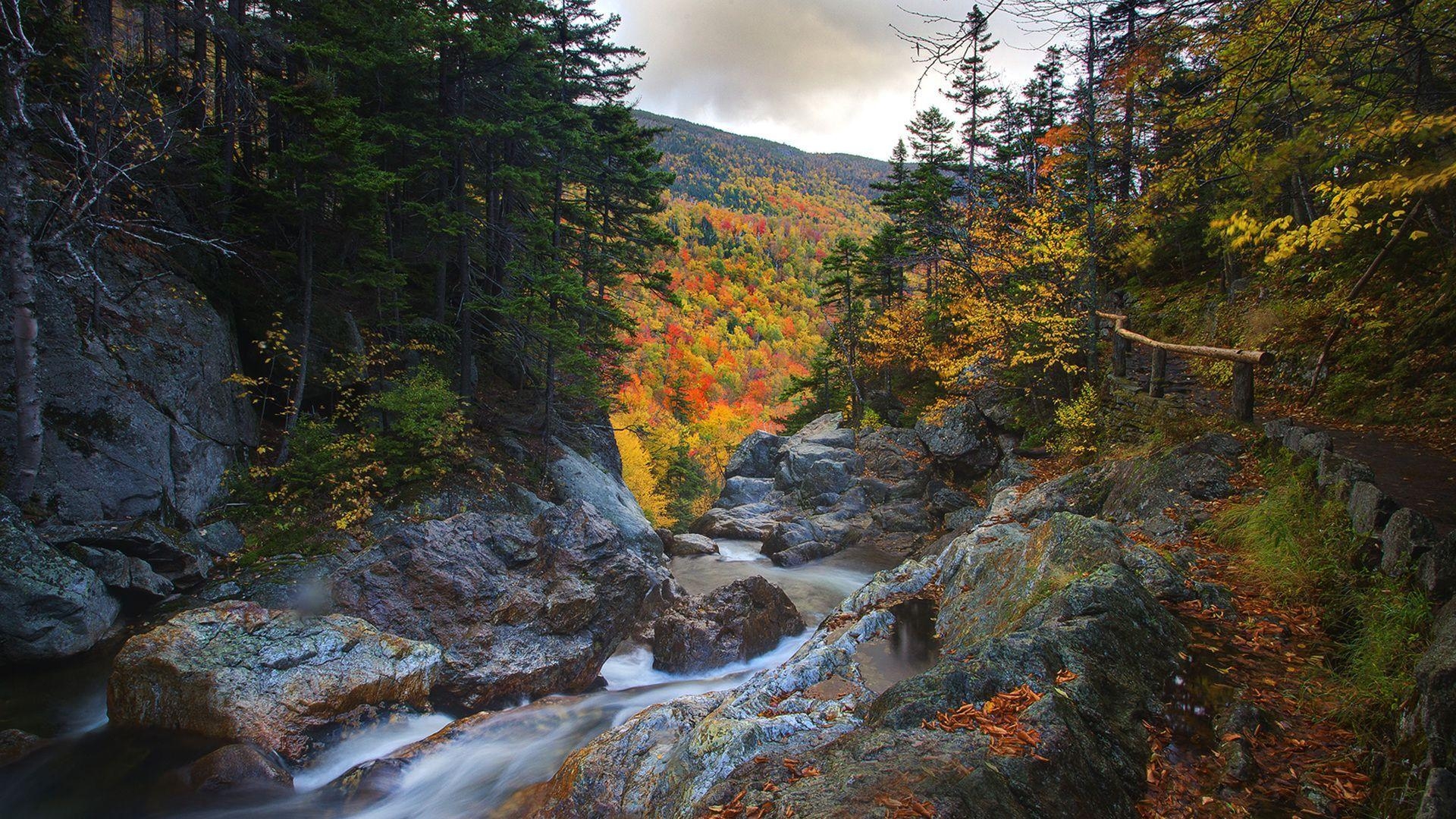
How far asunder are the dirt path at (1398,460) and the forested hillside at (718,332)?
1662cm

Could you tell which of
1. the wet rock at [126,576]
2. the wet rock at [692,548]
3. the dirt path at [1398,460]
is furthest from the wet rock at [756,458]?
the wet rock at [126,576]

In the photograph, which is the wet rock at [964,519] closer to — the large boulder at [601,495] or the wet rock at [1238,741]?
the large boulder at [601,495]

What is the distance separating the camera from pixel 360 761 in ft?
25.3

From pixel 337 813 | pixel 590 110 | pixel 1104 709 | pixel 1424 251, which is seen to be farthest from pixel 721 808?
pixel 590 110

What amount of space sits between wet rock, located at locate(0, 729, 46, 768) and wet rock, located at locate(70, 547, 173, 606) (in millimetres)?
1954

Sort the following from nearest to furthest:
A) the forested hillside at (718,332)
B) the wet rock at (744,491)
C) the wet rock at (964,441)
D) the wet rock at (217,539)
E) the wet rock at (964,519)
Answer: the wet rock at (217,539)
the wet rock at (964,519)
the wet rock at (964,441)
the wet rock at (744,491)
the forested hillside at (718,332)

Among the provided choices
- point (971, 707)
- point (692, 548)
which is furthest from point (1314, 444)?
point (692, 548)

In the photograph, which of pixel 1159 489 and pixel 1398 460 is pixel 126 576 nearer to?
pixel 1159 489

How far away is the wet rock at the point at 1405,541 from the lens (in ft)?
14.0

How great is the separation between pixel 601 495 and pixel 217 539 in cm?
939

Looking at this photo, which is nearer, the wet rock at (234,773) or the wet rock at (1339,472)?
the wet rock at (1339,472)

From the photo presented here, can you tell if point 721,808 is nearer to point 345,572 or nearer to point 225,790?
point 225,790

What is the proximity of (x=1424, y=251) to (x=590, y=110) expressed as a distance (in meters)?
21.9

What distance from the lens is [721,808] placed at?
2.99 metres
